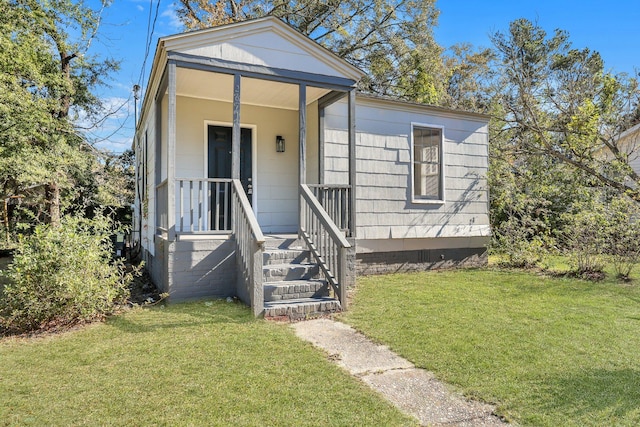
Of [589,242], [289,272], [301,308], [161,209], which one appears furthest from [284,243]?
[589,242]

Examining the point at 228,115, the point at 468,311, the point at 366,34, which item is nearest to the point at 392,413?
the point at 468,311

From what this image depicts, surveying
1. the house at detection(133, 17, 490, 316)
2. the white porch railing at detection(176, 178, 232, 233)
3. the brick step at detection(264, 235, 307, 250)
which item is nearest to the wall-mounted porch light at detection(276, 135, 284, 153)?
the house at detection(133, 17, 490, 316)

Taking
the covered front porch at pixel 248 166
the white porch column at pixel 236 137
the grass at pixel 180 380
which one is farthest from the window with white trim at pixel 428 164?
the grass at pixel 180 380

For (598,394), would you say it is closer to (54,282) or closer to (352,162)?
(352,162)

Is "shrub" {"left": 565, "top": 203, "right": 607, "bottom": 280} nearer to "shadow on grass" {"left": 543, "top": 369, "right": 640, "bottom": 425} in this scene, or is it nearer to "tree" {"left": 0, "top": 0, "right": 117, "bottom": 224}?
"shadow on grass" {"left": 543, "top": 369, "right": 640, "bottom": 425}

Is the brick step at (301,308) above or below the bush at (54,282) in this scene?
below

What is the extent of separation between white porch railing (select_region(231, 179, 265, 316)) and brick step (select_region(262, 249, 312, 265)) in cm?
39

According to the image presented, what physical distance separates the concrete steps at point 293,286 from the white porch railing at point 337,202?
0.84 meters

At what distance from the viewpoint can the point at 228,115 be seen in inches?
289

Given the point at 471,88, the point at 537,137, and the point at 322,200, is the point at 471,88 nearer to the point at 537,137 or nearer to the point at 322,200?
the point at 537,137

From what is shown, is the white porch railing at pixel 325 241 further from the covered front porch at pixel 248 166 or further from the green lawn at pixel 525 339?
the green lawn at pixel 525 339

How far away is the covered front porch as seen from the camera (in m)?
5.18

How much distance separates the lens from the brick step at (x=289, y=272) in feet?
16.7

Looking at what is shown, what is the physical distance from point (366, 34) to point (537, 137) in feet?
27.2
